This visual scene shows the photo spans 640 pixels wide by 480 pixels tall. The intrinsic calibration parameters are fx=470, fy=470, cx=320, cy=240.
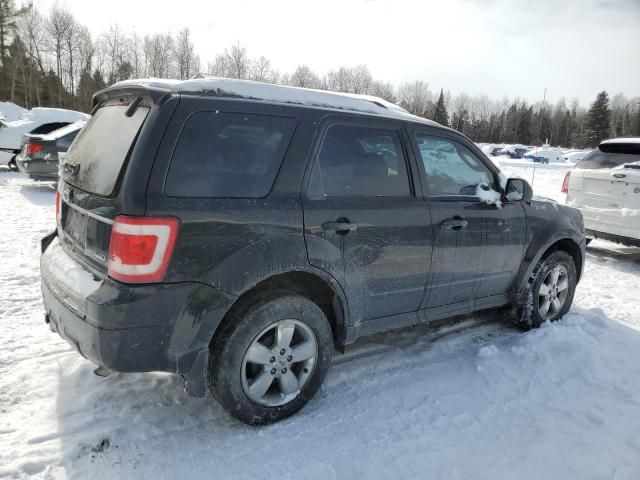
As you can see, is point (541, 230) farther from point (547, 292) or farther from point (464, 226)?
point (464, 226)

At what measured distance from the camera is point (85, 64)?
49000 mm

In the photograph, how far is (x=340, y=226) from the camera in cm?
295

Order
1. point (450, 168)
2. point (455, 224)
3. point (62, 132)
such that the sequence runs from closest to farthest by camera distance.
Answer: point (455, 224)
point (450, 168)
point (62, 132)

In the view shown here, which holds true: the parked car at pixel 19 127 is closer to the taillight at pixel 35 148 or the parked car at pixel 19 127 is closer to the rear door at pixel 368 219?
the taillight at pixel 35 148

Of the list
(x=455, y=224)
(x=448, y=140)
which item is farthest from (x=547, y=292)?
(x=448, y=140)

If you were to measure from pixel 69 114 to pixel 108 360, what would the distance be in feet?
42.7

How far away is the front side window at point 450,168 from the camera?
141 inches

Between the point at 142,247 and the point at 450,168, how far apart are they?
247cm

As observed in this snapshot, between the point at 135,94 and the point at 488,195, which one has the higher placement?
the point at 135,94

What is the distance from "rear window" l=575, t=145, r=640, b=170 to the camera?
708cm

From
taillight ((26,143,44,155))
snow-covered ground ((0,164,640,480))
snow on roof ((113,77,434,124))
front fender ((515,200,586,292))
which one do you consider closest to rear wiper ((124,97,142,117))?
snow on roof ((113,77,434,124))

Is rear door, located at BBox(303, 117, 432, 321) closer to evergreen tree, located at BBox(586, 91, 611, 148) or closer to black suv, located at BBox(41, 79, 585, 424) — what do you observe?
black suv, located at BBox(41, 79, 585, 424)

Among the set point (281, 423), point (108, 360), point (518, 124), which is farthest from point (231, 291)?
point (518, 124)

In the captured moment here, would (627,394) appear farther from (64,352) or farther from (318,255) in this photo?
(64,352)
